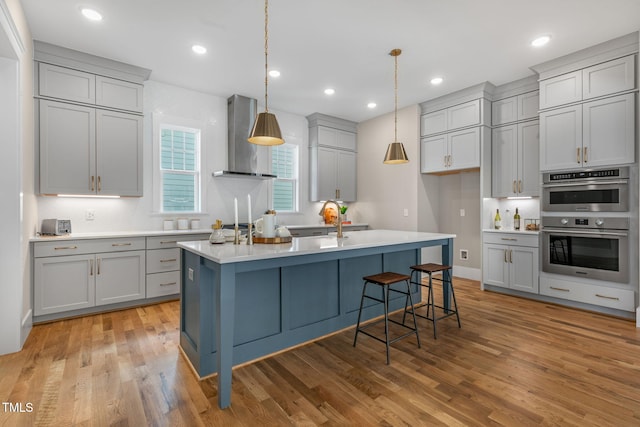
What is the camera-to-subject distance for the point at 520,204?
4746mm

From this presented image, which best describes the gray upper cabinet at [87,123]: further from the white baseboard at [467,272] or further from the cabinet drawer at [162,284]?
the white baseboard at [467,272]

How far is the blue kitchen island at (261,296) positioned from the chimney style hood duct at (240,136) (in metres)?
2.47

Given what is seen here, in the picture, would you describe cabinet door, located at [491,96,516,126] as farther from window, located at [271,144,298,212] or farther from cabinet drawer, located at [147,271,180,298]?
cabinet drawer, located at [147,271,180,298]

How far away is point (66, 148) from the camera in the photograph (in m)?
3.61

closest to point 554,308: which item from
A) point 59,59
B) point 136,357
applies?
point 136,357

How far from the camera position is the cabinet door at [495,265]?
445 centimetres

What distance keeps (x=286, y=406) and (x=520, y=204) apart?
172 inches

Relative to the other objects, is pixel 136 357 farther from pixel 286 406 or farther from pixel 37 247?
pixel 37 247

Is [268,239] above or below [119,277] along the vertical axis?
above

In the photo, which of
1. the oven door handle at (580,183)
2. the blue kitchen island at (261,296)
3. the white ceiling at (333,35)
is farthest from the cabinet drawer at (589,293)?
the white ceiling at (333,35)

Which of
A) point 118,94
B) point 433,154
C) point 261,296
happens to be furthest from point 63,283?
point 433,154

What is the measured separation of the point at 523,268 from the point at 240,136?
4351 mm

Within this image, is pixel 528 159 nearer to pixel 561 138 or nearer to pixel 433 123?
pixel 561 138

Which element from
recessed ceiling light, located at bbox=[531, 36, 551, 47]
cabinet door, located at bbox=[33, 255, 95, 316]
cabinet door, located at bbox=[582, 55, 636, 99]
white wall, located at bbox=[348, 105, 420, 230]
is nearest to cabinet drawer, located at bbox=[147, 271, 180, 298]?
cabinet door, located at bbox=[33, 255, 95, 316]
